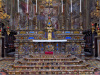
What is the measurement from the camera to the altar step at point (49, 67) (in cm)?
539

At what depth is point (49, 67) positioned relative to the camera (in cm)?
568

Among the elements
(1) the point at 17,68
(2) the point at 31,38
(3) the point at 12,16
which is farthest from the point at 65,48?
(3) the point at 12,16

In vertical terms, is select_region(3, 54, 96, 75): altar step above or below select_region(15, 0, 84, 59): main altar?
below

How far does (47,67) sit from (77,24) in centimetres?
864

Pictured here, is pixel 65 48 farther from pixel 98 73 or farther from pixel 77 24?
pixel 77 24

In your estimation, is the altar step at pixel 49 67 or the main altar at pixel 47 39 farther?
the main altar at pixel 47 39

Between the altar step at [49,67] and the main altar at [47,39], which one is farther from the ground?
the main altar at [47,39]

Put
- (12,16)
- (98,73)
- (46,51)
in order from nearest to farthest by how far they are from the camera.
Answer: (98,73) < (46,51) < (12,16)

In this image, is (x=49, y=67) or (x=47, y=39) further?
(x=47, y=39)

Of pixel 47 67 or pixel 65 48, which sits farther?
pixel 65 48

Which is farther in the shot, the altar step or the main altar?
the main altar

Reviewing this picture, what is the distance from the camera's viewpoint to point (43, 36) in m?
8.45

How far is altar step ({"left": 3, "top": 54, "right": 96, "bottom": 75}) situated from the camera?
539 centimetres

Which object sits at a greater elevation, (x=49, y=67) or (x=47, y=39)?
(x=47, y=39)
